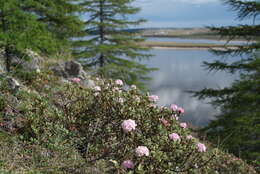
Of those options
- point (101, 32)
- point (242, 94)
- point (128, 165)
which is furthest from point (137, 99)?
point (101, 32)

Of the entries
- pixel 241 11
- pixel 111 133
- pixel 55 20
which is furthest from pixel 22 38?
pixel 55 20

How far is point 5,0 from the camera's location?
23.6 ft

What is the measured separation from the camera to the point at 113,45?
22422 millimetres

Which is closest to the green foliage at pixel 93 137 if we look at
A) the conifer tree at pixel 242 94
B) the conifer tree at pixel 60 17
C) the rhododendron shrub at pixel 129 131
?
the rhododendron shrub at pixel 129 131

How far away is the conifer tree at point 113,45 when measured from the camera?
2203cm

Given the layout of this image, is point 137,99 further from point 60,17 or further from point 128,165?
point 60,17

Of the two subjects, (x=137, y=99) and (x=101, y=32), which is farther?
(x=101, y=32)

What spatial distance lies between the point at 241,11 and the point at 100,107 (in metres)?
7.67

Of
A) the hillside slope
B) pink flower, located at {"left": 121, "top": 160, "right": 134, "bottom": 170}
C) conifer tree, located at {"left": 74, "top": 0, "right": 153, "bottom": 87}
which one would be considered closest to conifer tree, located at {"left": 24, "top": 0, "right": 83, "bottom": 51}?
conifer tree, located at {"left": 74, "top": 0, "right": 153, "bottom": 87}

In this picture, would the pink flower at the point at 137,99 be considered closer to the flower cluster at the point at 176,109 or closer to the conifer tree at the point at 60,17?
the flower cluster at the point at 176,109

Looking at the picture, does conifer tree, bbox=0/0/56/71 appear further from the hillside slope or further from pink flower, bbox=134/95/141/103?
pink flower, bbox=134/95/141/103

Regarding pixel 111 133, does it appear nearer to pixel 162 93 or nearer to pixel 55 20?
pixel 55 20

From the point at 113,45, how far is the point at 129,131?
19.5m

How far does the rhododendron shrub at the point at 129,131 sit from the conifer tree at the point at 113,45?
17137 mm
